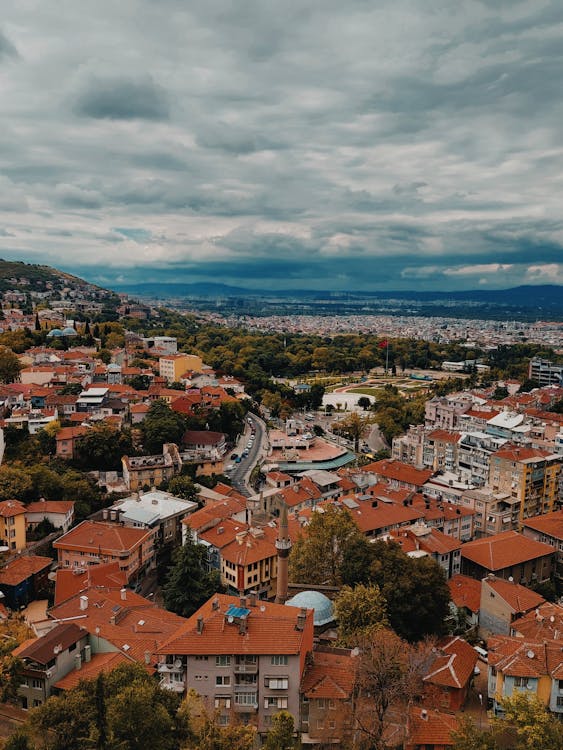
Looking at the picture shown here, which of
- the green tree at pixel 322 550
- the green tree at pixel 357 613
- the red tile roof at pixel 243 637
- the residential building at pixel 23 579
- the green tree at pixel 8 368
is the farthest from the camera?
the green tree at pixel 8 368

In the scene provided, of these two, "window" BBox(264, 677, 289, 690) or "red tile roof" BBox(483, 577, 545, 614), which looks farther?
"red tile roof" BBox(483, 577, 545, 614)

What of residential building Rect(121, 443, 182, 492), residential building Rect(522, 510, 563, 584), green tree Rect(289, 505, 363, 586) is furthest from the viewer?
residential building Rect(121, 443, 182, 492)

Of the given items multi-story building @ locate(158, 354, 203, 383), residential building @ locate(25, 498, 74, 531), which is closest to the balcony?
residential building @ locate(25, 498, 74, 531)

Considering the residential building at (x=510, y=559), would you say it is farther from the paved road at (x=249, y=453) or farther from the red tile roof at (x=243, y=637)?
the paved road at (x=249, y=453)

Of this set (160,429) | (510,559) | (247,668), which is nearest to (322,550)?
(247,668)

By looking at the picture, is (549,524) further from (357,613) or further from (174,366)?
(174,366)

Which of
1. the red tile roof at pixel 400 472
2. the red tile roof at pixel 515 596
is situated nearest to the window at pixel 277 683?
the red tile roof at pixel 515 596

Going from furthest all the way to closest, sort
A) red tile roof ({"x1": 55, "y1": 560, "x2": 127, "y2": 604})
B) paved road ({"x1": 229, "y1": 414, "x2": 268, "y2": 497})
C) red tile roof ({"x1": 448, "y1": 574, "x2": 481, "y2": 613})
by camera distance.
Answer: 1. paved road ({"x1": 229, "y1": 414, "x2": 268, "y2": 497})
2. red tile roof ({"x1": 448, "y1": 574, "x2": 481, "y2": 613})
3. red tile roof ({"x1": 55, "y1": 560, "x2": 127, "y2": 604})

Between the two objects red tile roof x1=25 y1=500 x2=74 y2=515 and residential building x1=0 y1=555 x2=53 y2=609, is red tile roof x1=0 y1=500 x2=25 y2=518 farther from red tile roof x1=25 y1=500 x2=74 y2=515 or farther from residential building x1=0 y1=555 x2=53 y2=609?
residential building x1=0 y1=555 x2=53 y2=609
